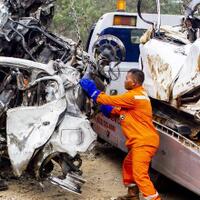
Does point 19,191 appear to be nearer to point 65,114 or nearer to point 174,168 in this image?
point 65,114

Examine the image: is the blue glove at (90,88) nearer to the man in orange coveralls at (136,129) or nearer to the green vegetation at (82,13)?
the man in orange coveralls at (136,129)

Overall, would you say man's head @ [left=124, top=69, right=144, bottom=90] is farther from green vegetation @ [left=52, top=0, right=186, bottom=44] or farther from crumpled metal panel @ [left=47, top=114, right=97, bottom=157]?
green vegetation @ [left=52, top=0, right=186, bottom=44]

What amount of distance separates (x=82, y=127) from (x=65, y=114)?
0.22 metres

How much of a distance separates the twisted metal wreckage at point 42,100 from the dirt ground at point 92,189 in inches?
12.3

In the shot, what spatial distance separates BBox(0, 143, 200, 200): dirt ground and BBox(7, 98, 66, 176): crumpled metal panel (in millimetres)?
481

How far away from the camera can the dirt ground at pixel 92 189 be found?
5.96 meters

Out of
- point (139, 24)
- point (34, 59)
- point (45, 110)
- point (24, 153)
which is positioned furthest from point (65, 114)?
point (139, 24)

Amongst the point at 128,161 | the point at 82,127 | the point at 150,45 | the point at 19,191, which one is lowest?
the point at 19,191

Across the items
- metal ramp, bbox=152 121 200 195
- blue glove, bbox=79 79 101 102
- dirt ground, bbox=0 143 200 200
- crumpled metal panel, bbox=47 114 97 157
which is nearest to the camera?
metal ramp, bbox=152 121 200 195

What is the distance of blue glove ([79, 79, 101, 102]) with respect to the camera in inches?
223

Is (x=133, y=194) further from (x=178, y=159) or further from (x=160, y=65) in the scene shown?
(x=160, y=65)

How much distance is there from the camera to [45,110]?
5629mm

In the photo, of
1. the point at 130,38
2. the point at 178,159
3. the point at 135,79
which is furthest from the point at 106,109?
the point at 130,38

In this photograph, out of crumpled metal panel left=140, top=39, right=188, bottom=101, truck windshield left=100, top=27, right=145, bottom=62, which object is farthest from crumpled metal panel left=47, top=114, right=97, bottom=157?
truck windshield left=100, top=27, right=145, bottom=62
